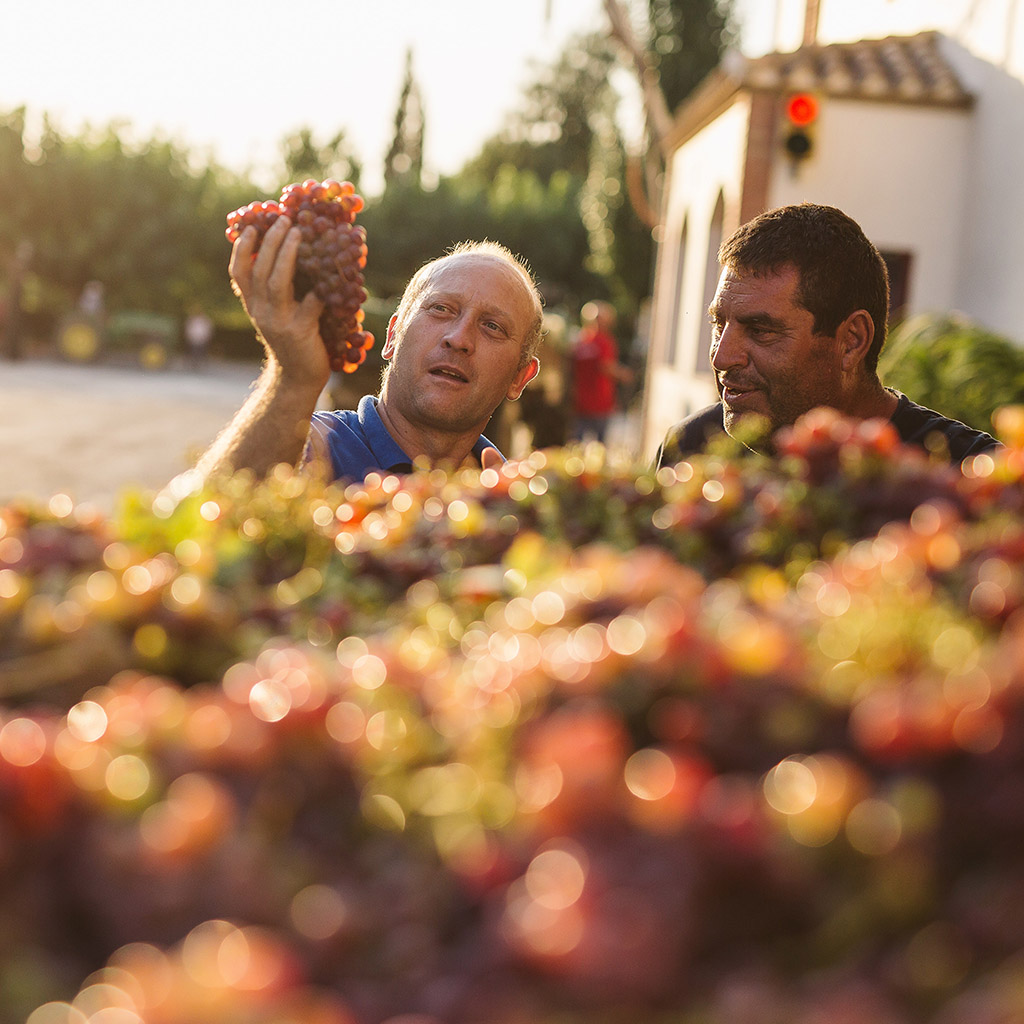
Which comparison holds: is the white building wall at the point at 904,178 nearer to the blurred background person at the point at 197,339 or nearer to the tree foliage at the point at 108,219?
the blurred background person at the point at 197,339

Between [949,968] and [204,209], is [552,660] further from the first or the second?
[204,209]

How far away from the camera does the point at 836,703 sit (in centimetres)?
90

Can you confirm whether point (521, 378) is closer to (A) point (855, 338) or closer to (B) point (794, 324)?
(B) point (794, 324)

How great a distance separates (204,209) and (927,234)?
3224 cm

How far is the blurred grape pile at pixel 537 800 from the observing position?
27.2 inches

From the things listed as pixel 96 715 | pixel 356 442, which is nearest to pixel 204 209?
pixel 356 442

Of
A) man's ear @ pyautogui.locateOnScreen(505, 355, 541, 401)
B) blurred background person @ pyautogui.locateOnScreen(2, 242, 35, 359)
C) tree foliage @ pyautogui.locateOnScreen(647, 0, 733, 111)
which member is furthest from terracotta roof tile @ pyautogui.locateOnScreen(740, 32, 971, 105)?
blurred background person @ pyautogui.locateOnScreen(2, 242, 35, 359)

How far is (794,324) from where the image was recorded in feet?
11.5

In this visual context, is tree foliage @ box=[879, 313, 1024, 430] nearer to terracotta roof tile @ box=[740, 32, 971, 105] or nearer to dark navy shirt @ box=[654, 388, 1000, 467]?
dark navy shirt @ box=[654, 388, 1000, 467]

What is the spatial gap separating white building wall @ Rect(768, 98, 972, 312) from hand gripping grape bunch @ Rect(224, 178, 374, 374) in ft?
30.7

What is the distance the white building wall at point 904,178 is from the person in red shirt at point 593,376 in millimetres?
3235

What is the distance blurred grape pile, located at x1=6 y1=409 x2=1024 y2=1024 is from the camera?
2.27 ft

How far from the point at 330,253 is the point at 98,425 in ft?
56.3

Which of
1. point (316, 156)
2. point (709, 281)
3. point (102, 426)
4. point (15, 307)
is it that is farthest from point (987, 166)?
point (316, 156)
